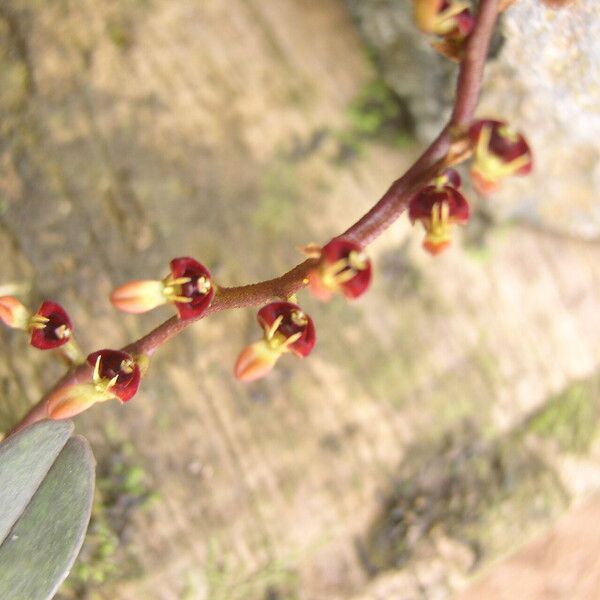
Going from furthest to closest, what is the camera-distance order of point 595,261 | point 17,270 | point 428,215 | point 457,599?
Answer: point 457,599 → point 595,261 → point 17,270 → point 428,215

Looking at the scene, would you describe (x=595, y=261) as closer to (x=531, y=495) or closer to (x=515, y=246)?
(x=515, y=246)

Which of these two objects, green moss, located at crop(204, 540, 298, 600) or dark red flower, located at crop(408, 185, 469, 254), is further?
green moss, located at crop(204, 540, 298, 600)

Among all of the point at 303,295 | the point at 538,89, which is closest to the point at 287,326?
the point at 303,295

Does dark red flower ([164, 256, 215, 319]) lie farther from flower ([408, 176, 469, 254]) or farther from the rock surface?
the rock surface

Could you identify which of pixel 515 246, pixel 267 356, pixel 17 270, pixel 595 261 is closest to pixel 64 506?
pixel 267 356

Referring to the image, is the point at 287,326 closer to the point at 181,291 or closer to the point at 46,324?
the point at 181,291

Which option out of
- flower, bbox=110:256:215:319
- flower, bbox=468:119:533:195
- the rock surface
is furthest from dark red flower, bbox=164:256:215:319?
the rock surface
